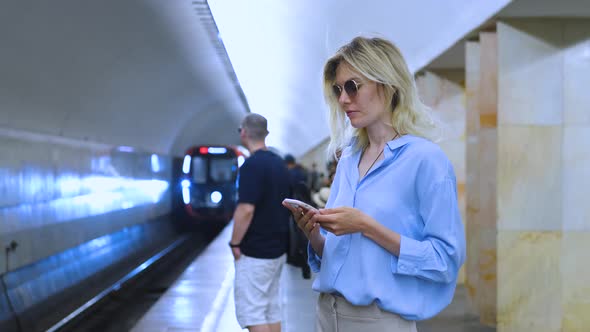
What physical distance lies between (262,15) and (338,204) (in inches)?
409

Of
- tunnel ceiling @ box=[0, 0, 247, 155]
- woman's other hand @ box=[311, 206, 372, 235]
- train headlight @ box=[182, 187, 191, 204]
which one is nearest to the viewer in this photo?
woman's other hand @ box=[311, 206, 372, 235]

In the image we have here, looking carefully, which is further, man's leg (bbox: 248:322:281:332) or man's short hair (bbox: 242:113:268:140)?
man's short hair (bbox: 242:113:268:140)

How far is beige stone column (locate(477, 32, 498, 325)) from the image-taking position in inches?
279

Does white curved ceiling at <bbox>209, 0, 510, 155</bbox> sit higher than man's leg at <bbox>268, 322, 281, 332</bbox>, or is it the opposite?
white curved ceiling at <bbox>209, 0, 510, 155</bbox>

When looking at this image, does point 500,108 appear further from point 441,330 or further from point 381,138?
point 381,138

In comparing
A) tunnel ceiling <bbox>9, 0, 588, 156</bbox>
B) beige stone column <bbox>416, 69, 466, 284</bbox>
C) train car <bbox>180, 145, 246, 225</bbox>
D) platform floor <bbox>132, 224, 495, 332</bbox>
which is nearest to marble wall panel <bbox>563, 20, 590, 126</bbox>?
tunnel ceiling <bbox>9, 0, 588, 156</bbox>

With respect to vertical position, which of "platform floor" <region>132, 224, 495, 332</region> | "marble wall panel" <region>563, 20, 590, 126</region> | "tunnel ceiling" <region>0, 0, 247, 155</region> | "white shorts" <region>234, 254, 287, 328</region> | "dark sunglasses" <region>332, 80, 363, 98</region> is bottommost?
"platform floor" <region>132, 224, 495, 332</region>

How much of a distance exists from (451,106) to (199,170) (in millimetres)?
15430

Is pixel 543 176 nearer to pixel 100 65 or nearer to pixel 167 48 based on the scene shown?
pixel 100 65

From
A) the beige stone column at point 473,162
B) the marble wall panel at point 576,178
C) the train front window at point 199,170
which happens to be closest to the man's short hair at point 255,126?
the marble wall panel at point 576,178

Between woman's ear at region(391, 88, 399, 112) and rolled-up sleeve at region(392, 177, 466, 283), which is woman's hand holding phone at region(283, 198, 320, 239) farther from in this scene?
woman's ear at region(391, 88, 399, 112)

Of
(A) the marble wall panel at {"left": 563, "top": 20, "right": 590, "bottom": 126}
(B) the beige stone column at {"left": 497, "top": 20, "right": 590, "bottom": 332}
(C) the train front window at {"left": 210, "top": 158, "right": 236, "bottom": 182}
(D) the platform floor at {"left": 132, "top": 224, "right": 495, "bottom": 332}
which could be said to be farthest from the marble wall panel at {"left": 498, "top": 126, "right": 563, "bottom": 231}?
Result: (C) the train front window at {"left": 210, "top": 158, "right": 236, "bottom": 182}

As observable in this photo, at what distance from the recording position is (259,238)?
4840 mm

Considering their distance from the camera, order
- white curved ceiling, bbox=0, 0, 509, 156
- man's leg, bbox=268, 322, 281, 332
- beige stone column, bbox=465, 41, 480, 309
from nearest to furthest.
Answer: man's leg, bbox=268, 322, 281, 332
beige stone column, bbox=465, 41, 480, 309
white curved ceiling, bbox=0, 0, 509, 156
